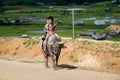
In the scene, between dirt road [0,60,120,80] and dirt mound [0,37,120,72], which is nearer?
dirt road [0,60,120,80]

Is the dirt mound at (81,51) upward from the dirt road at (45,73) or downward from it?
downward

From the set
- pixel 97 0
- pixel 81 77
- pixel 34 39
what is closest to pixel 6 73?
pixel 81 77

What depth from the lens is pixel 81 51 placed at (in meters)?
22.4

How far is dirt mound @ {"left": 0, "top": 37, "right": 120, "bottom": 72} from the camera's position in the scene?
1931cm

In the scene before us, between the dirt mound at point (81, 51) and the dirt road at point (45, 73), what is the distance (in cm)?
175

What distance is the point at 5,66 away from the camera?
20000 millimetres

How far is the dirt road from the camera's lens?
51.6 ft

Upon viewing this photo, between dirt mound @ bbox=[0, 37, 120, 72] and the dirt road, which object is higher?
the dirt road

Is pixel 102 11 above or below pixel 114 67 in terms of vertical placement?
below

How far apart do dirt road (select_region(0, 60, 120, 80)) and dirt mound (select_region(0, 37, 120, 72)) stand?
1.75 m

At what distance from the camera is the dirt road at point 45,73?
1574cm

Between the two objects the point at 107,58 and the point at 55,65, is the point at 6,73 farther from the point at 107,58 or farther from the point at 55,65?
the point at 107,58

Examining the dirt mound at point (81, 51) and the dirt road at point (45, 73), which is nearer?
the dirt road at point (45, 73)

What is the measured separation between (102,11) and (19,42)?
69.3 metres
